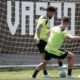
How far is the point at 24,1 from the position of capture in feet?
50.5

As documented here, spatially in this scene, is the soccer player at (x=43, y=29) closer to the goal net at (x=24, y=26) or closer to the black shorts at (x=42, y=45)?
the black shorts at (x=42, y=45)

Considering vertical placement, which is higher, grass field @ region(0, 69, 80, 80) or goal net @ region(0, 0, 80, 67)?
goal net @ region(0, 0, 80, 67)

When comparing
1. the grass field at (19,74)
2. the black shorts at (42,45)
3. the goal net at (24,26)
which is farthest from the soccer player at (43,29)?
the goal net at (24,26)

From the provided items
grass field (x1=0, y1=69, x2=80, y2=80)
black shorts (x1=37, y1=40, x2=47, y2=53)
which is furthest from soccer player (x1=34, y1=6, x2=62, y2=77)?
grass field (x1=0, y1=69, x2=80, y2=80)

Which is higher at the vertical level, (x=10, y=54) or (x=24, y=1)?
(x=24, y=1)

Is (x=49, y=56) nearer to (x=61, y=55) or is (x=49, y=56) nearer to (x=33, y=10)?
(x=61, y=55)

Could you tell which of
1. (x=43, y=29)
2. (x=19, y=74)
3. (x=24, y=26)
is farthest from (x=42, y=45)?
(x=24, y=26)

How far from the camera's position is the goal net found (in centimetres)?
1541

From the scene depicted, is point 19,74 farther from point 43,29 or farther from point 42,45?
point 43,29

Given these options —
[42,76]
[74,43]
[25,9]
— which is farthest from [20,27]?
[42,76]

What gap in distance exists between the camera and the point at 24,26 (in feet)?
50.9

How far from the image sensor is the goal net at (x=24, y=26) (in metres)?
15.4

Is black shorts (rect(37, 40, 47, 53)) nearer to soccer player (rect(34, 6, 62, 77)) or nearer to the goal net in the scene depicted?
soccer player (rect(34, 6, 62, 77))

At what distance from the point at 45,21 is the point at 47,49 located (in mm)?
712
